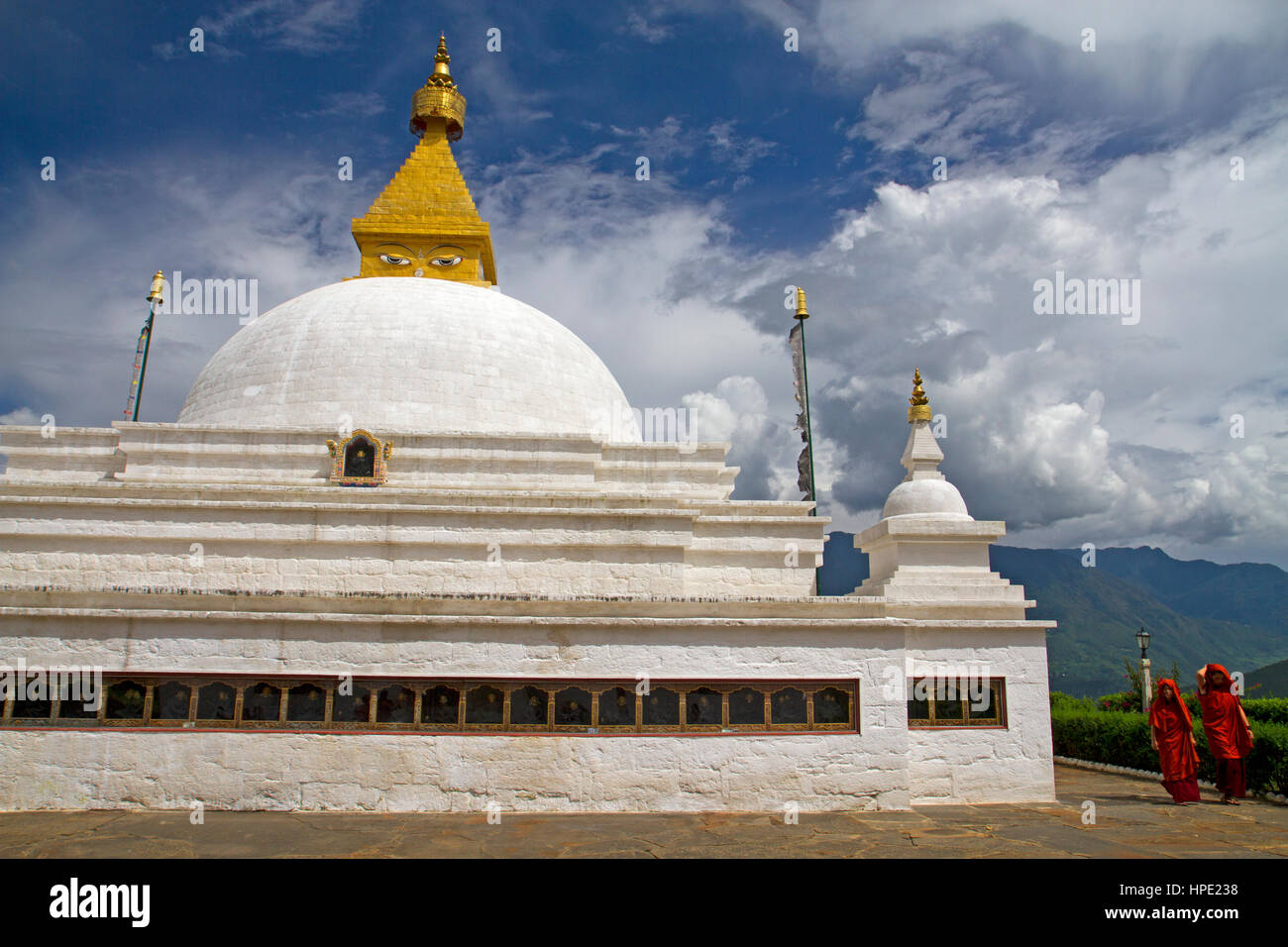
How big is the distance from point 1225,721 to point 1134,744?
4.00 meters

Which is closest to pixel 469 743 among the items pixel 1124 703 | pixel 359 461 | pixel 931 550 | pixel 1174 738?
pixel 359 461

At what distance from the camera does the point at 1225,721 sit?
1114cm

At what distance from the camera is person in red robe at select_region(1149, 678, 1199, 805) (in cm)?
1110

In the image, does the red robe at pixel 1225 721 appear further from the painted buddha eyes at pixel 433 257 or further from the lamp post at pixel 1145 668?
the painted buddha eyes at pixel 433 257

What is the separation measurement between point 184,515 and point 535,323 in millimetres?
7797

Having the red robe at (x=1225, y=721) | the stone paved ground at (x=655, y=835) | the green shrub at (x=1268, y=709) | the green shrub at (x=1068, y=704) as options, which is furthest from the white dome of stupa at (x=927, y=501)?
the green shrub at (x=1068, y=704)

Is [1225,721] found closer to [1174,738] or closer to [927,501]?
[1174,738]

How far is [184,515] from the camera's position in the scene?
1211 centimetres

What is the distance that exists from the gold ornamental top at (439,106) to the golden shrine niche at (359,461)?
12.6m

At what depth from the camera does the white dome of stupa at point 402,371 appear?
1491cm

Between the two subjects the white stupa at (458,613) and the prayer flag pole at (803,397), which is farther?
the prayer flag pole at (803,397)
